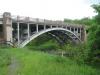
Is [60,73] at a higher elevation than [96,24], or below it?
below

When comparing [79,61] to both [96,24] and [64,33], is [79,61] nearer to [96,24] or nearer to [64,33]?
[96,24]

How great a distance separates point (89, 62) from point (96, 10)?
4.09 m

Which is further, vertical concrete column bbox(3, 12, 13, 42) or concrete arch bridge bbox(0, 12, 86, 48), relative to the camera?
concrete arch bridge bbox(0, 12, 86, 48)

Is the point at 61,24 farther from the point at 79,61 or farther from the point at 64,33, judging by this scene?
the point at 79,61

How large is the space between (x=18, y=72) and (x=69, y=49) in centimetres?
1231

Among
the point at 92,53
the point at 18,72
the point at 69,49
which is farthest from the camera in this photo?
the point at 69,49

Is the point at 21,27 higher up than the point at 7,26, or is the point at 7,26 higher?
the point at 7,26

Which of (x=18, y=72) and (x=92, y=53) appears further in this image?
(x=92, y=53)

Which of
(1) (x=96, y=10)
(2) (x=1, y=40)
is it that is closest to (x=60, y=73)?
(1) (x=96, y=10)

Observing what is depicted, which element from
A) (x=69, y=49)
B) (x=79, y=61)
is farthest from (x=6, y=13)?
(x=79, y=61)

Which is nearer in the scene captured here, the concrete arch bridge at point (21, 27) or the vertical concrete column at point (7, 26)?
the vertical concrete column at point (7, 26)

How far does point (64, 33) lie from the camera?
51406 millimetres

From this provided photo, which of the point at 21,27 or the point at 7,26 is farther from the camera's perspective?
the point at 21,27

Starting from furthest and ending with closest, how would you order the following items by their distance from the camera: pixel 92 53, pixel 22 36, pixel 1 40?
pixel 22 36 < pixel 1 40 < pixel 92 53
